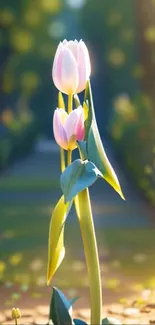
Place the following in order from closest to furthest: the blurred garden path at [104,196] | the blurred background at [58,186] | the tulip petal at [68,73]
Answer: the tulip petal at [68,73], the blurred background at [58,186], the blurred garden path at [104,196]

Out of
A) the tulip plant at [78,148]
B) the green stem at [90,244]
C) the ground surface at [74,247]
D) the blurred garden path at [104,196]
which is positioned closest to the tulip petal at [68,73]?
the tulip plant at [78,148]

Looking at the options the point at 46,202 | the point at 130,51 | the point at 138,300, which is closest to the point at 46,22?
the point at 130,51

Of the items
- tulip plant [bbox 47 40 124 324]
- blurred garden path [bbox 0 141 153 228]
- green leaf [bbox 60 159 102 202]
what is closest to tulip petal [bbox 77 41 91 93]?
tulip plant [bbox 47 40 124 324]

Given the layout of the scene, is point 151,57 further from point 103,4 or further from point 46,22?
point 103,4

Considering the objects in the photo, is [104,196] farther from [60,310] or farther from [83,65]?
[83,65]

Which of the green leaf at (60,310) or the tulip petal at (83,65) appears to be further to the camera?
the green leaf at (60,310)

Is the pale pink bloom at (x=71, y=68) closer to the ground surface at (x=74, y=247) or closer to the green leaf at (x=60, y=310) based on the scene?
the green leaf at (x=60, y=310)
